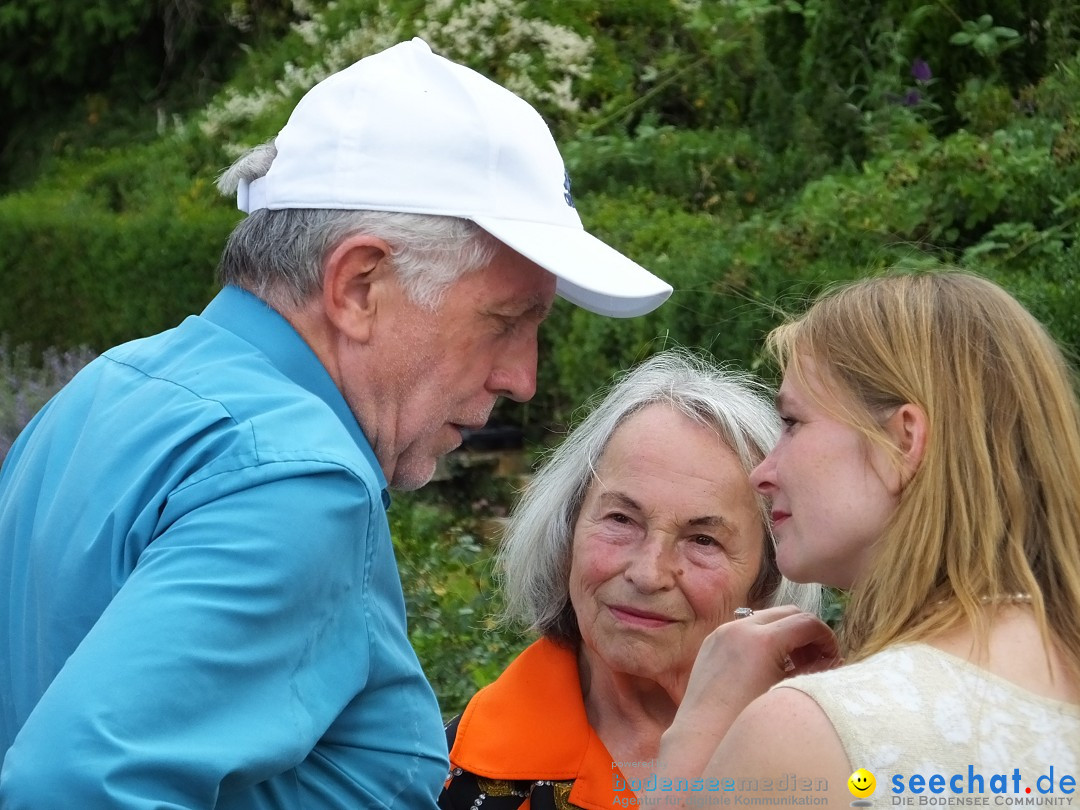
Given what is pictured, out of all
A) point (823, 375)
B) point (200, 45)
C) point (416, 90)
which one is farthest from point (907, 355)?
point (200, 45)

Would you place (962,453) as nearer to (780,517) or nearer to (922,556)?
(922,556)

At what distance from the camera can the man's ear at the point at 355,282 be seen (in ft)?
5.71

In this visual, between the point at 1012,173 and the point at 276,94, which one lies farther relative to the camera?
the point at 276,94

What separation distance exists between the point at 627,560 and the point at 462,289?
1129mm

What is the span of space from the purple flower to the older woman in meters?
3.95

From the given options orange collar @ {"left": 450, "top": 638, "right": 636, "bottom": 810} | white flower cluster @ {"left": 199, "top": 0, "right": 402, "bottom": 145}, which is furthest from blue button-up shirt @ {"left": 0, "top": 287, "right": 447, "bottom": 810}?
white flower cluster @ {"left": 199, "top": 0, "right": 402, "bottom": 145}

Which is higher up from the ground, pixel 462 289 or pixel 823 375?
pixel 462 289

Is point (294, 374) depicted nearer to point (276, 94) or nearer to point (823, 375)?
point (823, 375)

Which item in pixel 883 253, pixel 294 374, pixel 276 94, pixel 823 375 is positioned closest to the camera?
pixel 294 374

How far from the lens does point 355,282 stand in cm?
177

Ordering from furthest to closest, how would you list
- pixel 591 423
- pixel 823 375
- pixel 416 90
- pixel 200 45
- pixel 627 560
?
pixel 200 45 < pixel 591 423 < pixel 627 560 < pixel 823 375 < pixel 416 90

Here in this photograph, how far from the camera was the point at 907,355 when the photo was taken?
1.90m

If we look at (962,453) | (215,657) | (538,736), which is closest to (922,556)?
(962,453)

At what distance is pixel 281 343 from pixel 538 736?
131 centimetres
